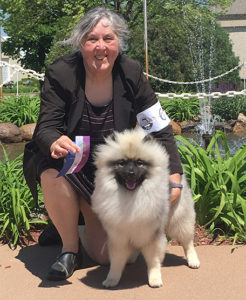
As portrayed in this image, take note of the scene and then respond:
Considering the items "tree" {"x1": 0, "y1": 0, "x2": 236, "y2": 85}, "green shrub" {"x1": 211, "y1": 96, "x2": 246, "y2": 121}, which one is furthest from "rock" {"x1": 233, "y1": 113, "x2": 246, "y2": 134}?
"tree" {"x1": 0, "y1": 0, "x2": 236, "y2": 85}

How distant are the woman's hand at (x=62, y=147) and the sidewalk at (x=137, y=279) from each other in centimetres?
89

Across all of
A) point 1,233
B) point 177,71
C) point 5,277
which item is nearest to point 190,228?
point 5,277

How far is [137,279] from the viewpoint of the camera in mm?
3109

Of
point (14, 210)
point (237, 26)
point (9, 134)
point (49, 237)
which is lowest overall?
point (49, 237)

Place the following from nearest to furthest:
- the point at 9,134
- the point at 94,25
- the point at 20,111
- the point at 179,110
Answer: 1. the point at 94,25
2. the point at 9,134
3. the point at 20,111
4. the point at 179,110

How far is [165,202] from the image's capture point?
9.36 ft

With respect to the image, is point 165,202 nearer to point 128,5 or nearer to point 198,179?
point 198,179

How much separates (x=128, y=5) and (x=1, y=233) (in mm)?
20494

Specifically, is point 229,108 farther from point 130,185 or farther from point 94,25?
point 130,185

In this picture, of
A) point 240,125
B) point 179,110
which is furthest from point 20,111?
point 240,125

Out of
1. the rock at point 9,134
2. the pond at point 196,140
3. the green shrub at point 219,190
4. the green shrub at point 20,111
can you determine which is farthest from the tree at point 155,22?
the green shrub at point 219,190

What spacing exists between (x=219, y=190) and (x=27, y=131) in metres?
7.92

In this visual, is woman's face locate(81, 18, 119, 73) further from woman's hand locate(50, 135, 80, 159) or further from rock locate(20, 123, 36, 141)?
rock locate(20, 123, 36, 141)

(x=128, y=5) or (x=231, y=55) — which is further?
(x=231, y=55)
